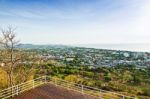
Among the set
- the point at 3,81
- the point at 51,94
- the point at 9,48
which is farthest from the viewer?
the point at 3,81

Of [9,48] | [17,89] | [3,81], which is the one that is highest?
[9,48]

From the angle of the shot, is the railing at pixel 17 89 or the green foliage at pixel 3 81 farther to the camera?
the green foliage at pixel 3 81

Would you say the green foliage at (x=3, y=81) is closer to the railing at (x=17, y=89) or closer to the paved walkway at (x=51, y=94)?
the railing at (x=17, y=89)

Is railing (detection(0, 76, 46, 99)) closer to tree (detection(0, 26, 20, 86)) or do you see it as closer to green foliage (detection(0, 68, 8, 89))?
tree (detection(0, 26, 20, 86))

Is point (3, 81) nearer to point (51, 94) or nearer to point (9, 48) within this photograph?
point (9, 48)

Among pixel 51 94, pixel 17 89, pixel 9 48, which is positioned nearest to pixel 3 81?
pixel 9 48

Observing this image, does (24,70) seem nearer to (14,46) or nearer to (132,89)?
(14,46)

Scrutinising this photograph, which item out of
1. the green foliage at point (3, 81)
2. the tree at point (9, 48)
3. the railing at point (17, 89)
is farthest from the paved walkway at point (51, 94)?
the green foliage at point (3, 81)

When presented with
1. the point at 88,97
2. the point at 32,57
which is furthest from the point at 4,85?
the point at 88,97

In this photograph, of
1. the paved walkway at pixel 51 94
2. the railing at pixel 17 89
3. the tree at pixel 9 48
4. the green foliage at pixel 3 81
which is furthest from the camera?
the green foliage at pixel 3 81
